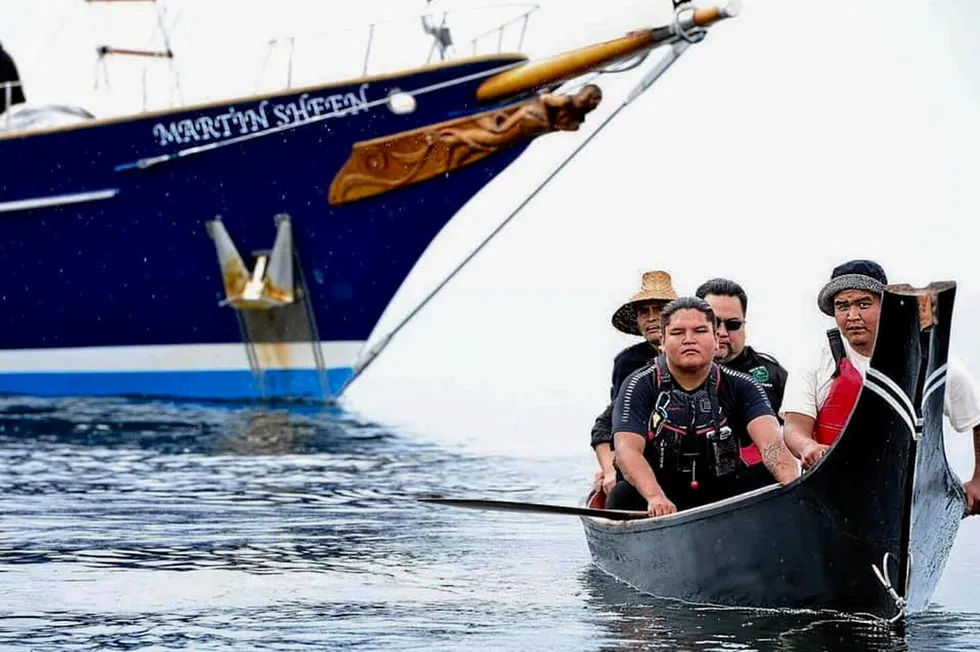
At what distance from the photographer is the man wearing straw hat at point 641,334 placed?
376 inches

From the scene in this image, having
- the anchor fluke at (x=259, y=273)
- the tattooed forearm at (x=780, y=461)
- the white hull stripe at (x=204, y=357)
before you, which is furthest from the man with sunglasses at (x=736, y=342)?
the white hull stripe at (x=204, y=357)

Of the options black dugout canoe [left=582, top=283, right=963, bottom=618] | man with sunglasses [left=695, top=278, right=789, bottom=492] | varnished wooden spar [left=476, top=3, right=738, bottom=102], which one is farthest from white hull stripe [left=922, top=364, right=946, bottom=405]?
varnished wooden spar [left=476, top=3, right=738, bottom=102]

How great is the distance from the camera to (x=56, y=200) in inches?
917

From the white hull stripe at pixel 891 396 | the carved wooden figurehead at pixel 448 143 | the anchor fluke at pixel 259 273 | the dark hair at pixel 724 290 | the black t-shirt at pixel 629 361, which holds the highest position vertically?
the carved wooden figurehead at pixel 448 143

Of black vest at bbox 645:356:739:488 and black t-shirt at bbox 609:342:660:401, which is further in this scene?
black t-shirt at bbox 609:342:660:401

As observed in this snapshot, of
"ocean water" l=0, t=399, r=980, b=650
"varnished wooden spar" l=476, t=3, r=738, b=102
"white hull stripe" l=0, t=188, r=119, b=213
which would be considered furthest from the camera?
"white hull stripe" l=0, t=188, r=119, b=213

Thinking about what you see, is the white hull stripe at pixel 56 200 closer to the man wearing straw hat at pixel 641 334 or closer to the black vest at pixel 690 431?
the man wearing straw hat at pixel 641 334

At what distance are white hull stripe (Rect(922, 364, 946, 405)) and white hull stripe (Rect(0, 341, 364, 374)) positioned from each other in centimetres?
1610

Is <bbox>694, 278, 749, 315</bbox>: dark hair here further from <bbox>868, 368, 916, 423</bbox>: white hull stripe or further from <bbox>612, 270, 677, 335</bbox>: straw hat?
<bbox>868, 368, 916, 423</bbox>: white hull stripe

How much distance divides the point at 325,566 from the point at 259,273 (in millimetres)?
12950

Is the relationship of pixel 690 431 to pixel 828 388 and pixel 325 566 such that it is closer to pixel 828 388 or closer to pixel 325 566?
pixel 828 388

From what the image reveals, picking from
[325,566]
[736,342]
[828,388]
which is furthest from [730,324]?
[325,566]

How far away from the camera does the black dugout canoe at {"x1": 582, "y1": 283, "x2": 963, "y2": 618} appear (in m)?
7.37

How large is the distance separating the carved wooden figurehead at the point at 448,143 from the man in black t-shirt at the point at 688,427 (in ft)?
40.8
